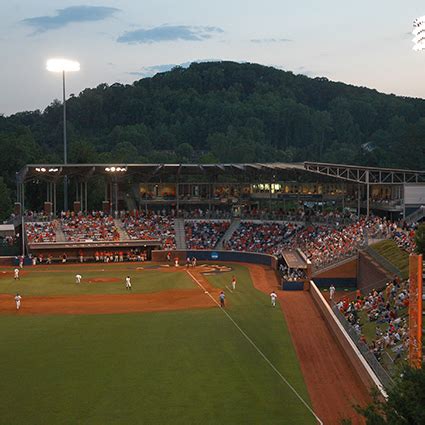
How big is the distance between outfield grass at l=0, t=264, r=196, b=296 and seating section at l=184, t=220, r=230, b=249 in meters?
8.40

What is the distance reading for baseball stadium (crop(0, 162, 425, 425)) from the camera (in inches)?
882

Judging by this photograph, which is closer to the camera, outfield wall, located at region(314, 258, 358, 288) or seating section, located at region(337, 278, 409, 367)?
seating section, located at region(337, 278, 409, 367)

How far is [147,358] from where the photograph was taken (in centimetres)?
2758

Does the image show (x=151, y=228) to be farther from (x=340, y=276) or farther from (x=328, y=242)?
(x=340, y=276)

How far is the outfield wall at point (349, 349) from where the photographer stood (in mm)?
22344

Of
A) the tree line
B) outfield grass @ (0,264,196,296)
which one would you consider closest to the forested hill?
the tree line

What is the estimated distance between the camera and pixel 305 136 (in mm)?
178375

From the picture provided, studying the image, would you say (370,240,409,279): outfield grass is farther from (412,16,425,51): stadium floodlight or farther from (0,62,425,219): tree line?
(0,62,425,219): tree line

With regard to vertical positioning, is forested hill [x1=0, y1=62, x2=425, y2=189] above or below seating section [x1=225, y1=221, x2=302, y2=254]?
above

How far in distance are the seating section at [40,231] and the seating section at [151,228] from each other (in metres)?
7.05

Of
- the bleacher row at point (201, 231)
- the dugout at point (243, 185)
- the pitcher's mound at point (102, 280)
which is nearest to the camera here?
the pitcher's mound at point (102, 280)

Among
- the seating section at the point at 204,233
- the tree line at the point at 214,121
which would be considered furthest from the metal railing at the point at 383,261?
the tree line at the point at 214,121

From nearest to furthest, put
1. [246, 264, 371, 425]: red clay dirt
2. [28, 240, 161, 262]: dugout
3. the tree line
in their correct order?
[246, 264, 371, 425]: red clay dirt
[28, 240, 161, 262]: dugout
the tree line

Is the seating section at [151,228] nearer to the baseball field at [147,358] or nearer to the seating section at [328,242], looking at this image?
the seating section at [328,242]
